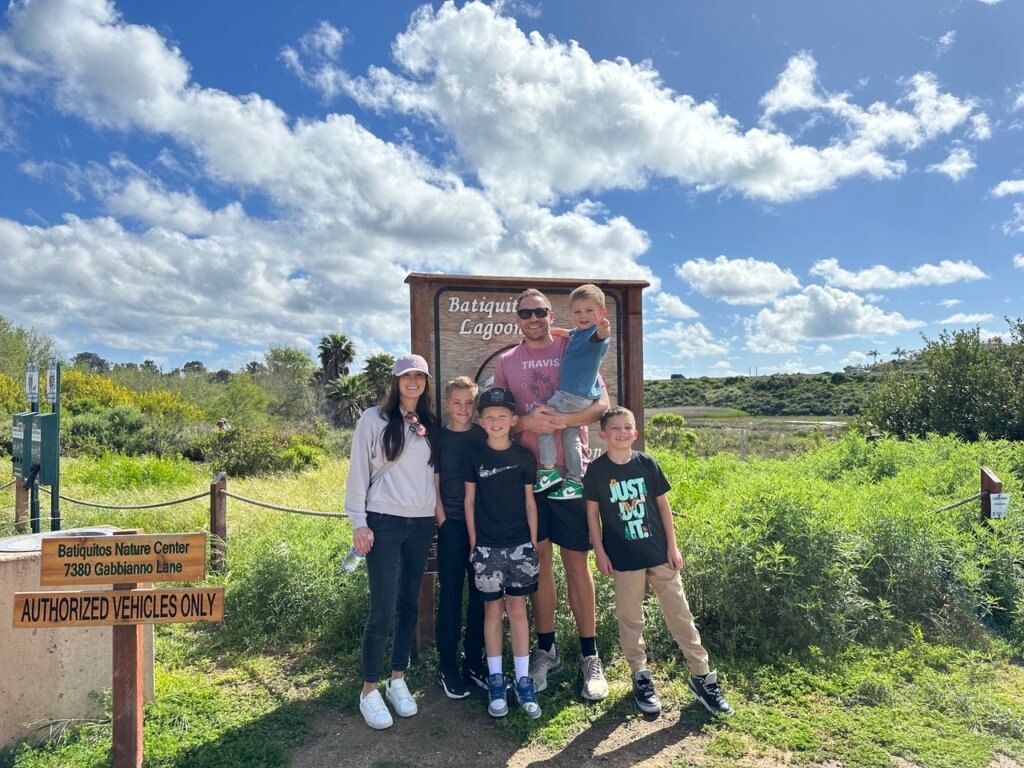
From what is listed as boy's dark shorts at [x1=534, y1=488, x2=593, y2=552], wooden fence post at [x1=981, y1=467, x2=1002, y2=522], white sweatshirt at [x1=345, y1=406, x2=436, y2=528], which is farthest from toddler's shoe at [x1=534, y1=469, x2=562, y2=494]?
wooden fence post at [x1=981, y1=467, x2=1002, y2=522]

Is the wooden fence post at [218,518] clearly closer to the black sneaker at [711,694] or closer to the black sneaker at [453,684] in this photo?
the black sneaker at [453,684]

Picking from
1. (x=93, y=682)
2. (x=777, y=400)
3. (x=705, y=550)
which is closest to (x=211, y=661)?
(x=93, y=682)

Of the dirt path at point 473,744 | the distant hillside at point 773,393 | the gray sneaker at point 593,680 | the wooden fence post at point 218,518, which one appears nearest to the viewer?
the dirt path at point 473,744

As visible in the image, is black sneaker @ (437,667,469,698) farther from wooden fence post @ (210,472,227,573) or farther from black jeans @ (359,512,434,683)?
wooden fence post @ (210,472,227,573)

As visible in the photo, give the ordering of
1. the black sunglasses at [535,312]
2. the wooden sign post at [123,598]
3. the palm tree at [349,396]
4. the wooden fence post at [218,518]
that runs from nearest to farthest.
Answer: the wooden sign post at [123,598] < the black sunglasses at [535,312] < the wooden fence post at [218,518] < the palm tree at [349,396]

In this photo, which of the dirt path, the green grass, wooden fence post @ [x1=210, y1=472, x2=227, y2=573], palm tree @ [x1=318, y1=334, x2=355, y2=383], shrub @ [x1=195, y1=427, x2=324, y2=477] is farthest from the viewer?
palm tree @ [x1=318, y1=334, x2=355, y2=383]

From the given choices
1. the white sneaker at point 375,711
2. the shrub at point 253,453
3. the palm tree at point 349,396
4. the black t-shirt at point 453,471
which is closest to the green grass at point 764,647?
the white sneaker at point 375,711

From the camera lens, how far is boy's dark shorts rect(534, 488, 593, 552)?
3.54 m

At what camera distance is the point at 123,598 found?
278cm

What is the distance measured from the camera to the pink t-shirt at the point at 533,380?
362cm

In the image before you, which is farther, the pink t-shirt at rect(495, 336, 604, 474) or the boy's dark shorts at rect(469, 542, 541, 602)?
the pink t-shirt at rect(495, 336, 604, 474)

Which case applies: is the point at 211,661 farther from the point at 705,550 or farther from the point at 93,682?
the point at 705,550

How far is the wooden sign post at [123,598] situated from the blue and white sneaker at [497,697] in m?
1.42

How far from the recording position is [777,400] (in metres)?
62.6
